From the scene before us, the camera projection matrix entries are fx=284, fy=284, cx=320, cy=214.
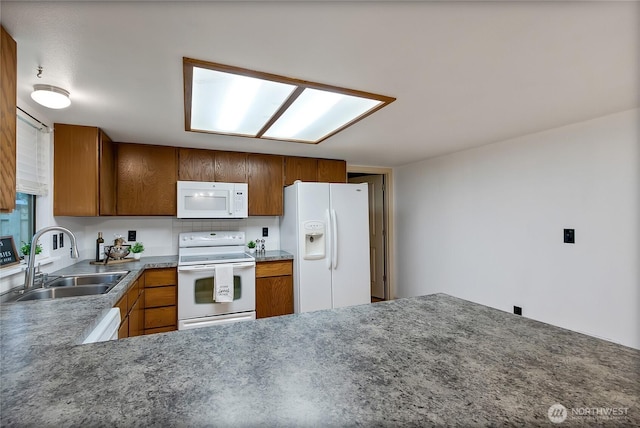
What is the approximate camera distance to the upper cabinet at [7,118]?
1.11 meters

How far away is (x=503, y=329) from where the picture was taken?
1.04 meters

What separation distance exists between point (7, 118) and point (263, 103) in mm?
1198

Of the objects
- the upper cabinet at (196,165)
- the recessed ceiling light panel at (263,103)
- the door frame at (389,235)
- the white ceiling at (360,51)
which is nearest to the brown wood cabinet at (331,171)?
the door frame at (389,235)

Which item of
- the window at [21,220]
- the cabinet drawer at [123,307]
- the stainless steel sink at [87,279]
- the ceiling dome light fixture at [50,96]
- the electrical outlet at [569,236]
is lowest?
the cabinet drawer at [123,307]

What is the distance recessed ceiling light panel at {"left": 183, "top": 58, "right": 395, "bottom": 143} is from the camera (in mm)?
1528

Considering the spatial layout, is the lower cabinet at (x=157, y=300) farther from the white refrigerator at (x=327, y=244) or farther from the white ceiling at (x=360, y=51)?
the white ceiling at (x=360, y=51)

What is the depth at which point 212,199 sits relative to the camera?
3.06 meters

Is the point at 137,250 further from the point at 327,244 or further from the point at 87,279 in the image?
the point at 327,244

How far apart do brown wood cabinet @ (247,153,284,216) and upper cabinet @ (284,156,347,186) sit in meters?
0.10

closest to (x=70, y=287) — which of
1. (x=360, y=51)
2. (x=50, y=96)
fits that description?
(x=50, y=96)

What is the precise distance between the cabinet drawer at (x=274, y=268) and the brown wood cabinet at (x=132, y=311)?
1.08 m

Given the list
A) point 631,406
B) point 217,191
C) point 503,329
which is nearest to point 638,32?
point 503,329

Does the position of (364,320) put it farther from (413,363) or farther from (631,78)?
(631,78)

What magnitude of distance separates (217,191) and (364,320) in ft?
7.97
